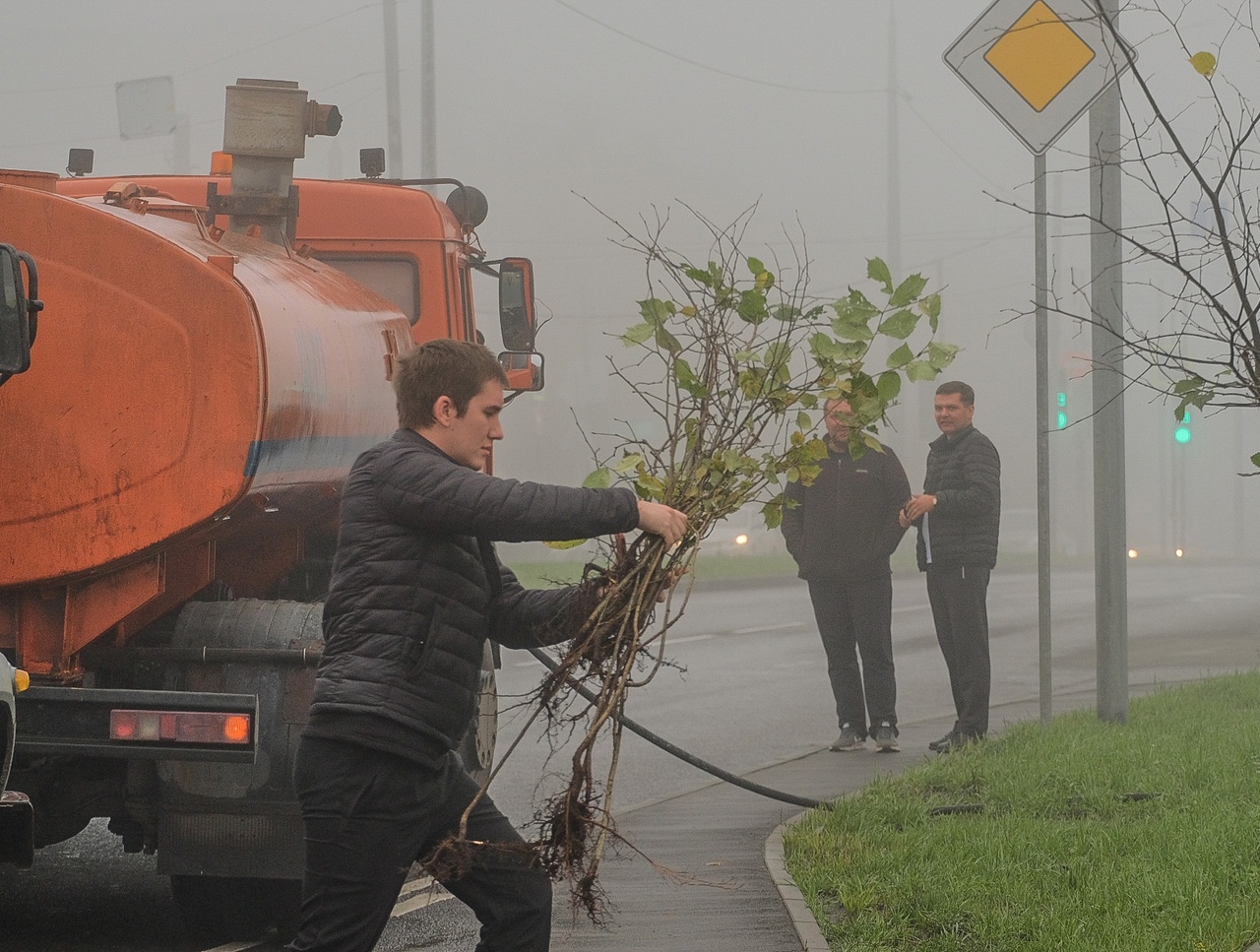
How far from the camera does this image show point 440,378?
394cm

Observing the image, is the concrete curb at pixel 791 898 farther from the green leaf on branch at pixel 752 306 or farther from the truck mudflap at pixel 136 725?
the green leaf on branch at pixel 752 306

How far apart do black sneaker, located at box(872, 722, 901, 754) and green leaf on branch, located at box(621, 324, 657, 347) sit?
5274 mm

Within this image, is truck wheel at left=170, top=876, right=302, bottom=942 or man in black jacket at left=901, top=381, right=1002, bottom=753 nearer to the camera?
truck wheel at left=170, top=876, right=302, bottom=942

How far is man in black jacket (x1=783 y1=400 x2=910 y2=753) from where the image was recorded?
9.48 meters

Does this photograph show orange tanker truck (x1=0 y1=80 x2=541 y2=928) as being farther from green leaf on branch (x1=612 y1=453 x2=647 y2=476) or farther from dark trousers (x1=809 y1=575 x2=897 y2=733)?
dark trousers (x1=809 y1=575 x2=897 y2=733)

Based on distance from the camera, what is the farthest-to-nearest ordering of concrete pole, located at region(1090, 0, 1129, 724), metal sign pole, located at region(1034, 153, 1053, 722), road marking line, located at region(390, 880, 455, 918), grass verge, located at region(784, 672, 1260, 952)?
1. concrete pole, located at region(1090, 0, 1129, 724)
2. metal sign pole, located at region(1034, 153, 1053, 722)
3. road marking line, located at region(390, 880, 455, 918)
4. grass verge, located at region(784, 672, 1260, 952)

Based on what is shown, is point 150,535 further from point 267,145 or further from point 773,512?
point 267,145

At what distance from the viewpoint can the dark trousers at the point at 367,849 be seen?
12.0ft

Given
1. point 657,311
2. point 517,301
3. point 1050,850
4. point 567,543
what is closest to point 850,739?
point 517,301

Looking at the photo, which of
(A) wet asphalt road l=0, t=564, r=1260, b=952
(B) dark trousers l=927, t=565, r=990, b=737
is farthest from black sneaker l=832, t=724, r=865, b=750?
(B) dark trousers l=927, t=565, r=990, b=737

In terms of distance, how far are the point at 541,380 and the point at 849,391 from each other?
4624 millimetres

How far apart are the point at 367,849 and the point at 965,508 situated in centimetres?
A: 593

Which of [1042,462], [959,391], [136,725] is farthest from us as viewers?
[959,391]

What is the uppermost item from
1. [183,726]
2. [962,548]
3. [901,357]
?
[901,357]
